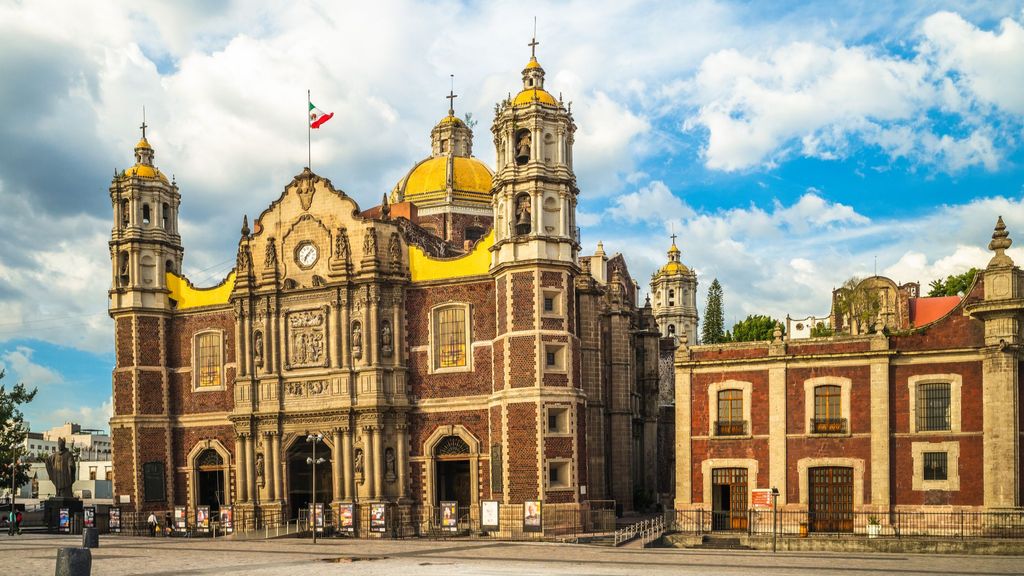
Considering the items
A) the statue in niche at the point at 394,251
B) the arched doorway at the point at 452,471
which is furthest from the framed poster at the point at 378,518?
the statue in niche at the point at 394,251

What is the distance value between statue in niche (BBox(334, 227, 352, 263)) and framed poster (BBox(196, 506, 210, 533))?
13.8 metres

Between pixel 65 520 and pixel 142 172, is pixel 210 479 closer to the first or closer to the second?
pixel 65 520

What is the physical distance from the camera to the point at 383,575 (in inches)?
1129

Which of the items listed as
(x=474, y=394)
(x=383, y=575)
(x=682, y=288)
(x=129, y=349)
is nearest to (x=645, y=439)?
(x=474, y=394)

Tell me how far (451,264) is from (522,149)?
6406mm

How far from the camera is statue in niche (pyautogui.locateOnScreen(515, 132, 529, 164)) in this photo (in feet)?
158

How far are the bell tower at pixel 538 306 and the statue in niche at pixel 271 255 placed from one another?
11.6 m

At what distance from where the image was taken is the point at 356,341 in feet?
163

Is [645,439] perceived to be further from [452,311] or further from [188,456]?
[188,456]

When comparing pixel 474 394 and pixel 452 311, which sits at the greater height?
pixel 452 311

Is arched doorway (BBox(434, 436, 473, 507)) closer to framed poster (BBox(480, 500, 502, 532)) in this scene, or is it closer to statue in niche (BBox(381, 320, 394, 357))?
framed poster (BBox(480, 500, 502, 532))

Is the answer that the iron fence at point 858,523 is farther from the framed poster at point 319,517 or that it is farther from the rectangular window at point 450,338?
the framed poster at point 319,517

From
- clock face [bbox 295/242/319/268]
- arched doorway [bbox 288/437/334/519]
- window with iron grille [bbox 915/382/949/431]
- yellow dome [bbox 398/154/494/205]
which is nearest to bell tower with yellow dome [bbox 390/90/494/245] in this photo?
yellow dome [bbox 398/154/494/205]

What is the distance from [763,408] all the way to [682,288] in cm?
7337
